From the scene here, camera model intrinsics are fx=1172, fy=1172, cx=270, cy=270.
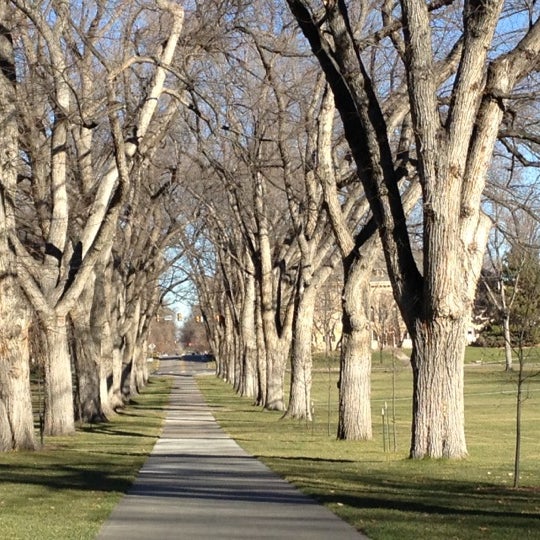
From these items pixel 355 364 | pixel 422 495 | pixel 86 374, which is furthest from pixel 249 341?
pixel 422 495

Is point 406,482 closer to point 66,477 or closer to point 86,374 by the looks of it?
point 66,477

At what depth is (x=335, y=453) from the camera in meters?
21.4

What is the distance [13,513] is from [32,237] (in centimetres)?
2301

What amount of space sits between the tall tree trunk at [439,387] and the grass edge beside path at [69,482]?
14.1 ft

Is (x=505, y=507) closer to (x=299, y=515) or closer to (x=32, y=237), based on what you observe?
(x=299, y=515)

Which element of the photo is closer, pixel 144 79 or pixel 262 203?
pixel 144 79

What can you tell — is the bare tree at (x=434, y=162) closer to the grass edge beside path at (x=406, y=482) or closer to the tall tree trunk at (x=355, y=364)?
the grass edge beside path at (x=406, y=482)

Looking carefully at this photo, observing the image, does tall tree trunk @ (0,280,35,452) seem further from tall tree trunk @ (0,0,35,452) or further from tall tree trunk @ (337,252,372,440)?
tall tree trunk @ (337,252,372,440)

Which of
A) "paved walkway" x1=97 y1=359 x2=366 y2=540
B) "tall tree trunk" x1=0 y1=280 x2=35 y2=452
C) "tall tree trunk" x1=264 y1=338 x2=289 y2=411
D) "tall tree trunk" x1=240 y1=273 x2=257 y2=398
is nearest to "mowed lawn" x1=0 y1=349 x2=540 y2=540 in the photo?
"paved walkway" x1=97 y1=359 x2=366 y2=540

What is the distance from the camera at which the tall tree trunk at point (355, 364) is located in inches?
928

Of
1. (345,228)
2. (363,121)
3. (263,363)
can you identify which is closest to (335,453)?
(345,228)

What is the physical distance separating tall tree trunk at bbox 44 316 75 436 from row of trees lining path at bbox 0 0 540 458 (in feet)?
0.15

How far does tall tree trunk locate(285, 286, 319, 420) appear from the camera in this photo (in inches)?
1223

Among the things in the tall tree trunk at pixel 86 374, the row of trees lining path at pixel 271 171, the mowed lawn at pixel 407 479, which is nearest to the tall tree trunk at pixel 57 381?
the row of trees lining path at pixel 271 171
